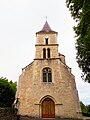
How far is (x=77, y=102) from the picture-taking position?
2953 cm

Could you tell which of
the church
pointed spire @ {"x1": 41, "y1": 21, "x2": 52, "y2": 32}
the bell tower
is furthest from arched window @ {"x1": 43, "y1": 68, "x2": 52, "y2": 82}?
pointed spire @ {"x1": 41, "y1": 21, "x2": 52, "y2": 32}

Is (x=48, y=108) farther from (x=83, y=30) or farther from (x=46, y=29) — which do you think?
(x=83, y=30)

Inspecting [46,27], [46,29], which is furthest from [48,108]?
[46,27]

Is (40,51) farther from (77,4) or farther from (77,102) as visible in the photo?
(77,4)

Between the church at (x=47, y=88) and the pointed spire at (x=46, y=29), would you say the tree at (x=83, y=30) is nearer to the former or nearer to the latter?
the church at (x=47, y=88)

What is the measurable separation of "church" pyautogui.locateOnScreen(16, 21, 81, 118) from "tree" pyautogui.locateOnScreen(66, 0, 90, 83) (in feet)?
36.5

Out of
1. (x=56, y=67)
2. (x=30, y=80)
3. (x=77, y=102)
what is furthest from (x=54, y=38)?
(x=77, y=102)

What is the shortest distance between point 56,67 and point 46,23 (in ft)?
31.7

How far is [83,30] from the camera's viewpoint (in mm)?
16438

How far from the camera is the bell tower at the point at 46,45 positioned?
32.7m

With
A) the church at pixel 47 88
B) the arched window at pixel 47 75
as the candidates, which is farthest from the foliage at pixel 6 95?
the arched window at pixel 47 75

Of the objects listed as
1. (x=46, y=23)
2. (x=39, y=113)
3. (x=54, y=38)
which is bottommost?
(x=39, y=113)

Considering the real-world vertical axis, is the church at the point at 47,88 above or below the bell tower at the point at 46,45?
below

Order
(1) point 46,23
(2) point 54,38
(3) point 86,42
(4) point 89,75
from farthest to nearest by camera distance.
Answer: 1. (1) point 46,23
2. (2) point 54,38
3. (4) point 89,75
4. (3) point 86,42
